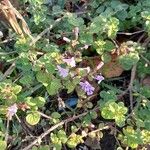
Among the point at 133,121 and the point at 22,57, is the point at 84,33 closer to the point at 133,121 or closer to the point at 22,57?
the point at 22,57

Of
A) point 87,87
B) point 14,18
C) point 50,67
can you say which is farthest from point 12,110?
point 14,18

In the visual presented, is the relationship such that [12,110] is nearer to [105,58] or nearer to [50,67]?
[50,67]

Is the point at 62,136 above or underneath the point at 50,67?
underneath

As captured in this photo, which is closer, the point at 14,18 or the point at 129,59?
the point at 129,59

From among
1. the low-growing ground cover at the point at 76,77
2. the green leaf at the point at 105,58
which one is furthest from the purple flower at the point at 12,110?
the green leaf at the point at 105,58

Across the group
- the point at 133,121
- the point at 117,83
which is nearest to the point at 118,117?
the point at 133,121

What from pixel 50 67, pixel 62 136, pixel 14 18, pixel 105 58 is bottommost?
pixel 62 136

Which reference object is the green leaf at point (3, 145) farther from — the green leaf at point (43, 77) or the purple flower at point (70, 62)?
the purple flower at point (70, 62)

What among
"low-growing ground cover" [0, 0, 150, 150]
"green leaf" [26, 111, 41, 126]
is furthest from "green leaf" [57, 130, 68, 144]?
"green leaf" [26, 111, 41, 126]

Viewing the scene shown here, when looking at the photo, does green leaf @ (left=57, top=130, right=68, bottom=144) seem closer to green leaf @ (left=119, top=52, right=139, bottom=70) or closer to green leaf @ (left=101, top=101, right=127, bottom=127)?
green leaf @ (left=101, top=101, right=127, bottom=127)
